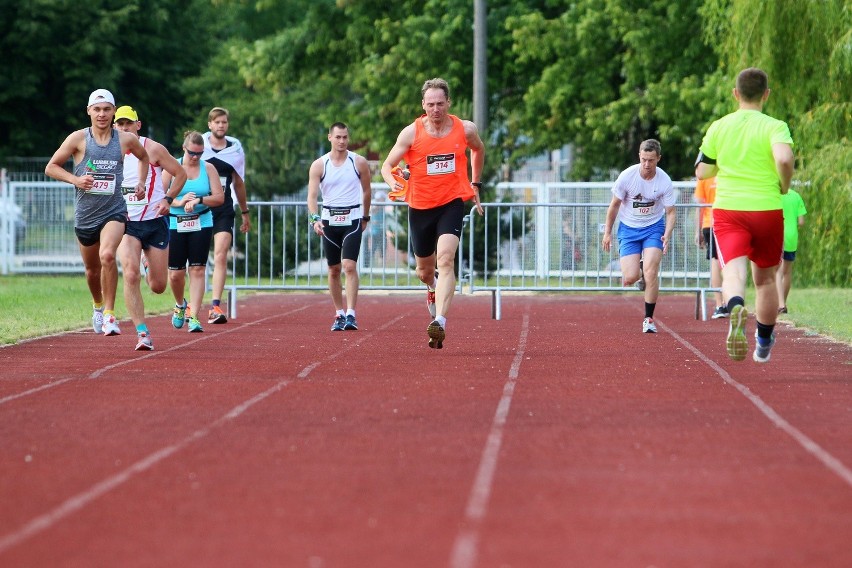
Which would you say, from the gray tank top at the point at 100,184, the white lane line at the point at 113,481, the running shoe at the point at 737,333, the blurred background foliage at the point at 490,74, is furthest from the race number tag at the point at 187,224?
the blurred background foliage at the point at 490,74

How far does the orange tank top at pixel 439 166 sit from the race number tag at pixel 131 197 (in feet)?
7.63

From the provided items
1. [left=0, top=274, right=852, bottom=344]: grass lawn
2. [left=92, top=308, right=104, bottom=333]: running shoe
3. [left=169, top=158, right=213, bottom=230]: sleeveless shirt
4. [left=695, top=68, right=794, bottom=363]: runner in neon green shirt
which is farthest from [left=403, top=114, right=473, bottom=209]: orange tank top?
[left=0, top=274, right=852, bottom=344]: grass lawn

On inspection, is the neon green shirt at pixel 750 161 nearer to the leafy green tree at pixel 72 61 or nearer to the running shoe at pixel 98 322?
the running shoe at pixel 98 322

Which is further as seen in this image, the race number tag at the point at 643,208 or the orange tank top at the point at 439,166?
the race number tag at the point at 643,208

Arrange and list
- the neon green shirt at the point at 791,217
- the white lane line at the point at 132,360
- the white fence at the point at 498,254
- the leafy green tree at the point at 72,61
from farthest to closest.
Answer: the leafy green tree at the point at 72,61 < the white fence at the point at 498,254 < the neon green shirt at the point at 791,217 < the white lane line at the point at 132,360

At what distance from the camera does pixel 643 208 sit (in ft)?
49.1

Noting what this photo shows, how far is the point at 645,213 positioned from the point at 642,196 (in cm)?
16

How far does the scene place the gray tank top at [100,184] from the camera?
12758mm

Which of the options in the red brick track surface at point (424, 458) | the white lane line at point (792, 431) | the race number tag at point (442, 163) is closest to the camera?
the red brick track surface at point (424, 458)

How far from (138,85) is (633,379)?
136 ft

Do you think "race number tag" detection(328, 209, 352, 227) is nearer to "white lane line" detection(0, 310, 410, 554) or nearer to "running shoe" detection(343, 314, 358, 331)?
"running shoe" detection(343, 314, 358, 331)

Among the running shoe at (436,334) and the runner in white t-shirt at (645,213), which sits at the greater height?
the runner in white t-shirt at (645,213)

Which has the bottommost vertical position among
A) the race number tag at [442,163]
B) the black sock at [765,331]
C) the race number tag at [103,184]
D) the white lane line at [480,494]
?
the white lane line at [480,494]

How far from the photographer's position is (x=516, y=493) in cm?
610
